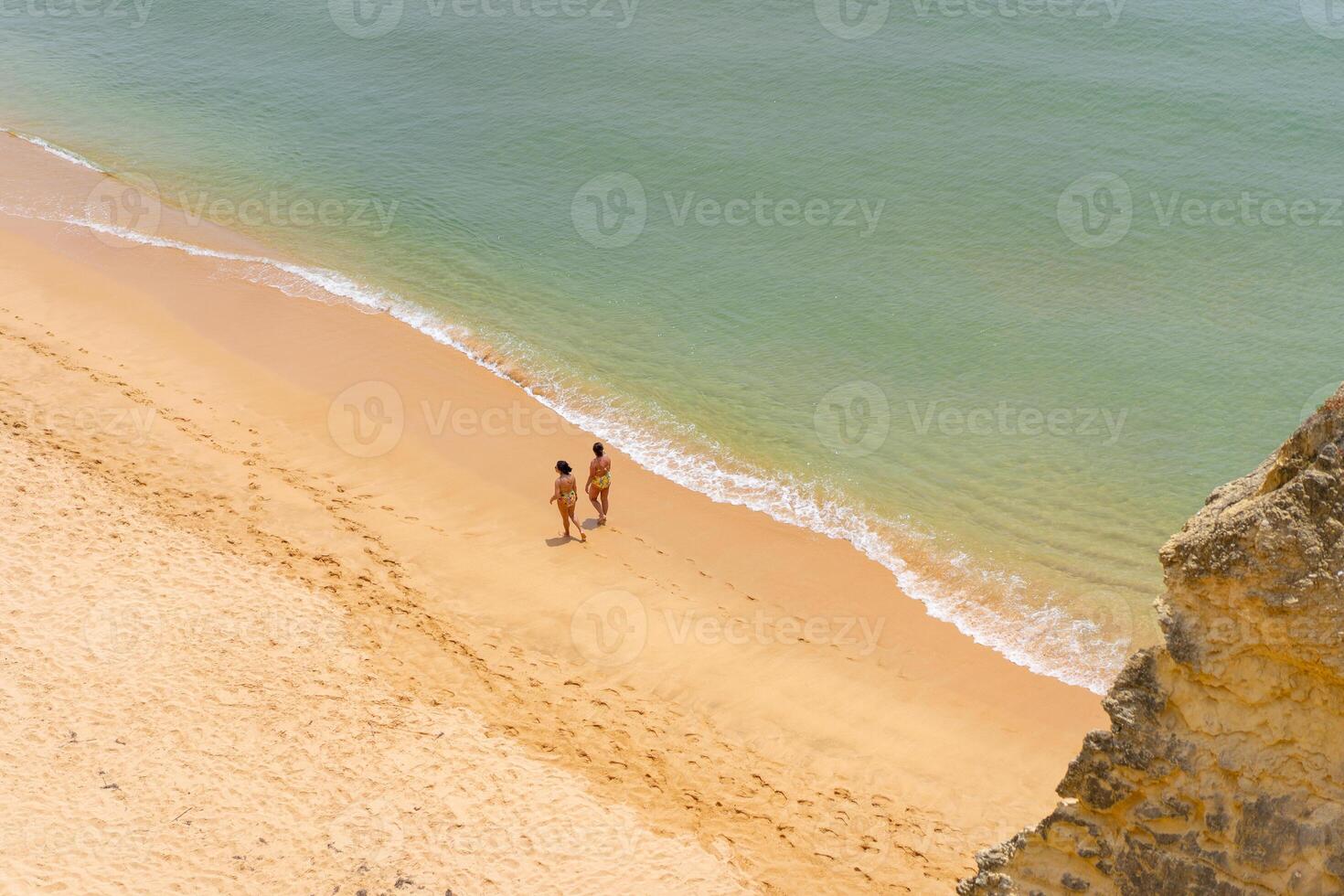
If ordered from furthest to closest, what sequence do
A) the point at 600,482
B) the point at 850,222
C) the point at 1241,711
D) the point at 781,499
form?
the point at 850,222
the point at 781,499
the point at 600,482
the point at 1241,711

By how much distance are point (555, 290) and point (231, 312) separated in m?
5.91

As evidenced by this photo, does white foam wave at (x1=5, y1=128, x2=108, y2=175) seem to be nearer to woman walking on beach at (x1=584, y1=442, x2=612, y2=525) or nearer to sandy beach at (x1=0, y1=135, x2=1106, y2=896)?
sandy beach at (x1=0, y1=135, x2=1106, y2=896)

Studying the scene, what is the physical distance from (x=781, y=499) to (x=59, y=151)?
21.4m

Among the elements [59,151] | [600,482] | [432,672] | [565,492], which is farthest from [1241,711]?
[59,151]

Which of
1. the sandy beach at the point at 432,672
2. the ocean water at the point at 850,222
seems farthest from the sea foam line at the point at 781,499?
the sandy beach at the point at 432,672

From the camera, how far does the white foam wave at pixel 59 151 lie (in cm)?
2709

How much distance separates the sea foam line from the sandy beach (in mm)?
296

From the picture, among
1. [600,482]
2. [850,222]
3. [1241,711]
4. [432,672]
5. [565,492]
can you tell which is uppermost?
[850,222]

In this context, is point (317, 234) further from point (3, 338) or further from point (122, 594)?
point (122, 594)

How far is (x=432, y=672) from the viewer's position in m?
12.9

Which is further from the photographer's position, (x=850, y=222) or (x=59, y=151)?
(x=59, y=151)

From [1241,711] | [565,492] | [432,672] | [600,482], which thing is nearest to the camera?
[1241,711]

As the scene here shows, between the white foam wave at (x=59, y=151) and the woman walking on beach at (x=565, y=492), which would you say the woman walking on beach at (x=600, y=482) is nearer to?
the woman walking on beach at (x=565, y=492)

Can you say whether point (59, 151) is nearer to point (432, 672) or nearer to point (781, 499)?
point (781, 499)
